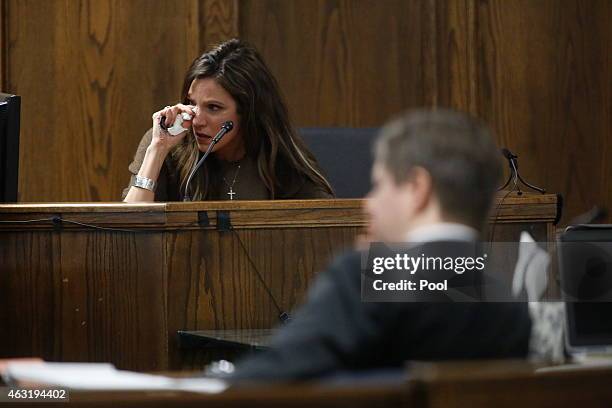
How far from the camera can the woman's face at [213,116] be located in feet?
10.9

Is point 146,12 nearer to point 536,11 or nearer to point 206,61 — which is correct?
point 206,61

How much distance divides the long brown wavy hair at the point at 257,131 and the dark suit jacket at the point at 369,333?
2101 mm

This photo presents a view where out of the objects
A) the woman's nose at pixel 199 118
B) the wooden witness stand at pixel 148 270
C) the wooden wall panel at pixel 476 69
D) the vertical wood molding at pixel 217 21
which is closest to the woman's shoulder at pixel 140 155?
the woman's nose at pixel 199 118

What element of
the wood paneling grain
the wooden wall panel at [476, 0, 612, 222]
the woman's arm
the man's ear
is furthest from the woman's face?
the man's ear

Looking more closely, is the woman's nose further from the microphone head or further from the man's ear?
the man's ear

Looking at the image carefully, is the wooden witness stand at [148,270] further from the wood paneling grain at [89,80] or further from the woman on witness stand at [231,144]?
the wood paneling grain at [89,80]

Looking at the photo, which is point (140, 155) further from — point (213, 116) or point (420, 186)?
point (420, 186)

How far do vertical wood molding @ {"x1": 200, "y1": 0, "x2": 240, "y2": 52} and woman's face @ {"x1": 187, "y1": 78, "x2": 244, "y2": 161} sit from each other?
101 centimetres

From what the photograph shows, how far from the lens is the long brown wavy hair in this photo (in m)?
3.33

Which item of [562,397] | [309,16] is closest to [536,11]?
[309,16]

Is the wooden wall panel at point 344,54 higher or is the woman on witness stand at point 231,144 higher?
the wooden wall panel at point 344,54

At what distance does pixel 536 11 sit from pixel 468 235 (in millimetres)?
3485

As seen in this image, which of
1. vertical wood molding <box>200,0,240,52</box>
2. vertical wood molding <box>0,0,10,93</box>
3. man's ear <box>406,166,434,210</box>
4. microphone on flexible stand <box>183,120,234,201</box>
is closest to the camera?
man's ear <box>406,166,434,210</box>

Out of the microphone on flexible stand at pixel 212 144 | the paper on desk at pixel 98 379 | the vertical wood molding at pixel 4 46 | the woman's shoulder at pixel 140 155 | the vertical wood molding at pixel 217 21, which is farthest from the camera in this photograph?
the vertical wood molding at pixel 217 21
